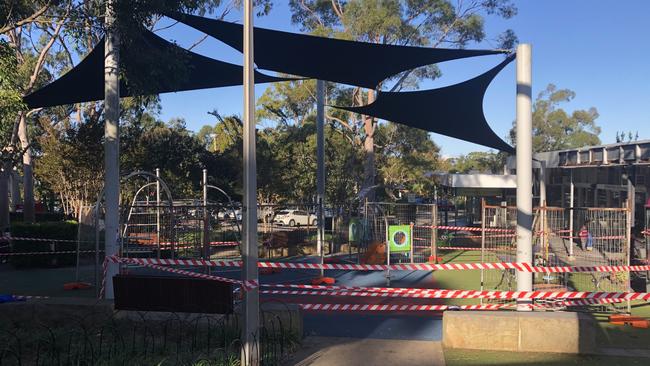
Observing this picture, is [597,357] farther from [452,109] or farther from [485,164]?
[485,164]

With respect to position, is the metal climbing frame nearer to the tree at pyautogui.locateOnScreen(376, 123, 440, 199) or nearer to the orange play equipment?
the orange play equipment

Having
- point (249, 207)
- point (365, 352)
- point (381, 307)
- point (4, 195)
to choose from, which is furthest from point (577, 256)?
point (4, 195)

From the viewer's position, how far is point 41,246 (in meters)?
14.4

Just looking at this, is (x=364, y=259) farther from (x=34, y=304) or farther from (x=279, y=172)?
(x=279, y=172)

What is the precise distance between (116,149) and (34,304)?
113 inches

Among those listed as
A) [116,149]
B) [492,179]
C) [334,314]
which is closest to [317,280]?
[334,314]

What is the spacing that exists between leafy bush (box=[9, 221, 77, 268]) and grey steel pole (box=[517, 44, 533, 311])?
1252 cm

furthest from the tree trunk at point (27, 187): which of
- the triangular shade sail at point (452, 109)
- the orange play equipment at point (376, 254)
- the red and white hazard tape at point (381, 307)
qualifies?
the red and white hazard tape at point (381, 307)

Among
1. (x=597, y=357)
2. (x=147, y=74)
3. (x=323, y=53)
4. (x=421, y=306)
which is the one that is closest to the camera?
(x=597, y=357)

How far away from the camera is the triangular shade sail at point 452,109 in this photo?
1008 cm

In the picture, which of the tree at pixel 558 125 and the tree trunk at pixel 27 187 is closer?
the tree trunk at pixel 27 187

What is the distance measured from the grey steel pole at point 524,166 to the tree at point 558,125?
58025 millimetres

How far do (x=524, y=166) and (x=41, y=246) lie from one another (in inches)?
510

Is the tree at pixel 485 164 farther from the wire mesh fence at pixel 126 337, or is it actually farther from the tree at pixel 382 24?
the wire mesh fence at pixel 126 337
